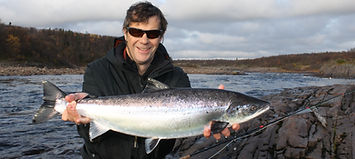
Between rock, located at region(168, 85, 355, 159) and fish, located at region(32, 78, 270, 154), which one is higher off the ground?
fish, located at region(32, 78, 270, 154)

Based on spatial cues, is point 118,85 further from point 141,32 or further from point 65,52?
point 65,52

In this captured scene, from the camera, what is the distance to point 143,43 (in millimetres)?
3578

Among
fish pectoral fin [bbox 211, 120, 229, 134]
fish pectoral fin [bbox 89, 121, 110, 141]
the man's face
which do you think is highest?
the man's face

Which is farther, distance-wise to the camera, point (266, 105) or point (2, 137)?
point (2, 137)

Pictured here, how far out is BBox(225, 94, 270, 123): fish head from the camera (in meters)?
3.21

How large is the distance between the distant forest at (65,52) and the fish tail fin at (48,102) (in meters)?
54.5

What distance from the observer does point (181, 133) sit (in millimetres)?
3109

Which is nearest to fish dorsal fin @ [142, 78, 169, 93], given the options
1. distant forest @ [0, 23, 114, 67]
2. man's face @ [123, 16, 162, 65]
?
man's face @ [123, 16, 162, 65]

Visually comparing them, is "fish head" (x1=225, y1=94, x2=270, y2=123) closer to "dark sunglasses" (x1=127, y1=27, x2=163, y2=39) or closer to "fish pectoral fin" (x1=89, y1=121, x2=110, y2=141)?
"dark sunglasses" (x1=127, y1=27, x2=163, y2=39)

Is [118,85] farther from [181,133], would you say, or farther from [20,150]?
[20,150]

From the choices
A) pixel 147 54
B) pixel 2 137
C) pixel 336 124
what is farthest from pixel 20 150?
pixel 336 124

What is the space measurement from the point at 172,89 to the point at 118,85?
2.85 ft

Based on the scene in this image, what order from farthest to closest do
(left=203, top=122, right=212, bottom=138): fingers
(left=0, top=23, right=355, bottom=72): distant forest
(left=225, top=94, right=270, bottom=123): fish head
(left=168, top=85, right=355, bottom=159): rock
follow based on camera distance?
(left=0, top=23, right=355, bottom=72): distant forest, (left=168, top=85, right=355, bottom=159): rock, (left=225, top=94, right=270, bottom=123): fish head, (left=203, top=122, right=212, bottom=138): fingers

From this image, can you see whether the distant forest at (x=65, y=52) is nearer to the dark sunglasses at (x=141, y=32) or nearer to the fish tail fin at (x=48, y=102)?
the dark sunglasses at (x=141, y=32)
